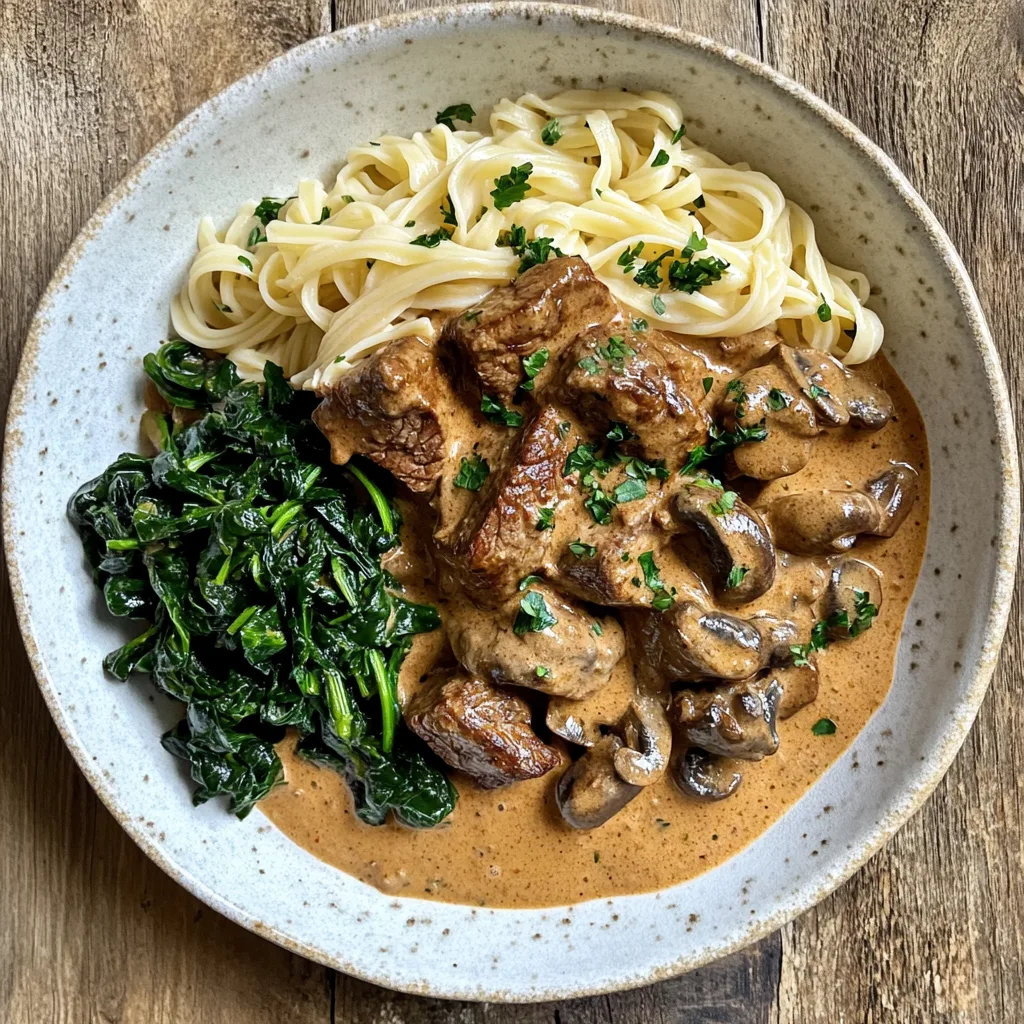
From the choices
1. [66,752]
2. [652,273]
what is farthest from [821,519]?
[66,752]

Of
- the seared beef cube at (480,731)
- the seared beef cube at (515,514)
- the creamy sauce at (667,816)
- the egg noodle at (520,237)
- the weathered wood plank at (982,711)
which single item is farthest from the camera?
the weathered wood plank at (982,711)

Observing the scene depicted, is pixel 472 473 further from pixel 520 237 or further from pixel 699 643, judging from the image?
pixel 699 643

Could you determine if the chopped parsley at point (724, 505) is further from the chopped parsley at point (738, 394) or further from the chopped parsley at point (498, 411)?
the chopped parsley at point (498, 411)

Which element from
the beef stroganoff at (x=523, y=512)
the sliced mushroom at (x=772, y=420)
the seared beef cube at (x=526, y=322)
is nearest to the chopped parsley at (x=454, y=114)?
the beef stroganoff at (x=523, y=512)

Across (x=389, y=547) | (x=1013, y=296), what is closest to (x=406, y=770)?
(x=389, y=547)

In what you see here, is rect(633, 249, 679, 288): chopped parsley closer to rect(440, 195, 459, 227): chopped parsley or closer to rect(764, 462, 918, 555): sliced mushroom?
rect(440, 195, 459, 227): chopped parsley

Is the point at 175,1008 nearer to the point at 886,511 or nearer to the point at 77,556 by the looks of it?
the point at 77,556
